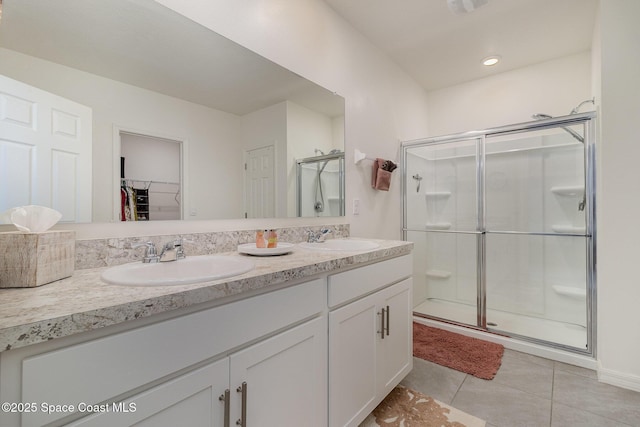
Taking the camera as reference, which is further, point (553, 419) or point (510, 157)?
point (510, 157)

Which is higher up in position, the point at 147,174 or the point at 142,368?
the point at 147,174

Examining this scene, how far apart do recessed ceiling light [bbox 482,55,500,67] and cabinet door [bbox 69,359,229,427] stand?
3190mm

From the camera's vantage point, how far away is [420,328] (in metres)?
2.52

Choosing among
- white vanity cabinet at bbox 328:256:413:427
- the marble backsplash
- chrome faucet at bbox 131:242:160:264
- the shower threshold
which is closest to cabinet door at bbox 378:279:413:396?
white vanity cabinet at bbox 328:256:413:427

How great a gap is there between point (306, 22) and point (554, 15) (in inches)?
72.1

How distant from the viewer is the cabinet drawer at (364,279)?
45.3 inches

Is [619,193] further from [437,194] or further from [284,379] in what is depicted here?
[284,379]

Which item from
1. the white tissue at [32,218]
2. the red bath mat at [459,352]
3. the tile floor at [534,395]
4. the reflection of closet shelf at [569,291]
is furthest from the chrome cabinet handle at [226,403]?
the reflection of closet shelf at [569,291]

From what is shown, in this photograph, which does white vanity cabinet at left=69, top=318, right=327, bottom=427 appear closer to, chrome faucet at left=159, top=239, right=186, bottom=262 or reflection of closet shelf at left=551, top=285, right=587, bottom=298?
chrome faucet at left=159, top=239, right=186, bottom=262

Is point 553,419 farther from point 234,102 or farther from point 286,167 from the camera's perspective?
point 234,102

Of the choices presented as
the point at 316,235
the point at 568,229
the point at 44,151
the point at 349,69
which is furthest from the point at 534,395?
the point at 44,151

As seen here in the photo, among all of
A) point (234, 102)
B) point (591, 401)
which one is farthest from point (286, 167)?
point (591, 401)

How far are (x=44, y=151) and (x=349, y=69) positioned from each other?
6.13 feet

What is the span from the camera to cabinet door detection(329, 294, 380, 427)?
1137mm
